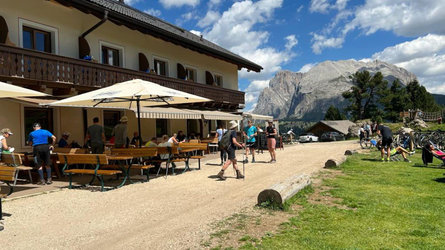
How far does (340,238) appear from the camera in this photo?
4320 mm

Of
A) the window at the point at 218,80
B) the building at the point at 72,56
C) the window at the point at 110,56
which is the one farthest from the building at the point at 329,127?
the window at the point at 110,56

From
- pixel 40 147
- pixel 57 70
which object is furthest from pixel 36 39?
pixel 40 147

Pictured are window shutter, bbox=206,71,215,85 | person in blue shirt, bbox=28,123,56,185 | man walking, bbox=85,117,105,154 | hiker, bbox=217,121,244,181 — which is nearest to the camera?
person in blue shirt, bbox=28,123,56,185

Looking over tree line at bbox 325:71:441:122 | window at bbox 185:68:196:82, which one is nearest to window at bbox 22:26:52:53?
window at bbox 185:68:196:82

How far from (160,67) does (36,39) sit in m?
7.78

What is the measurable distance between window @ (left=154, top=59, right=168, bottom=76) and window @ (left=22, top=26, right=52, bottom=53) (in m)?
6.74

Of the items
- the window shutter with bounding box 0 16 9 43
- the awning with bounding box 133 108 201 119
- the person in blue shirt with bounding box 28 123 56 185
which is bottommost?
the person in blue shirt with bounding box 28 123 56 185

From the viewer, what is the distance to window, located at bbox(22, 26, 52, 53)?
41.4 ft

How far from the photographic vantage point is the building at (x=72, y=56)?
1122cm

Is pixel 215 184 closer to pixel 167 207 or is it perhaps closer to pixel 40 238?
pixel 167 207

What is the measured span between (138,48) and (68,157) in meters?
10.6

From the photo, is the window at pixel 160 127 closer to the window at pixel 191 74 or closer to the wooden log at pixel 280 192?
the window at pixel 191 74

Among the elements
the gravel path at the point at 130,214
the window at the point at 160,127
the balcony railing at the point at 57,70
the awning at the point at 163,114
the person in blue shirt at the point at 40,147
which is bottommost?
the gravel path at the point at 130,214

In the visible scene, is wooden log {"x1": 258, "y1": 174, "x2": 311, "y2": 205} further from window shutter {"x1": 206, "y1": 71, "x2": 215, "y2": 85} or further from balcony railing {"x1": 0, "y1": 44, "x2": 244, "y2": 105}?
window shutter {"x1": 206, "y1": 71, "x2": 215, "y2": 85}
